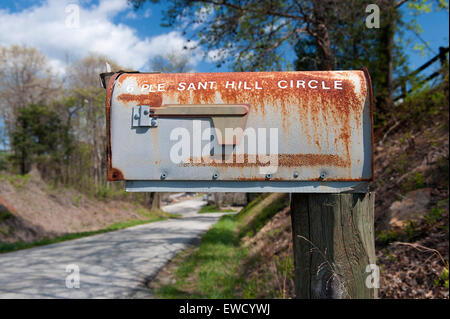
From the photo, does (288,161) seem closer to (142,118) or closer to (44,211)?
(142,118)

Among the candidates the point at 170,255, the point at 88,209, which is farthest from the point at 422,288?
the point at 88,209

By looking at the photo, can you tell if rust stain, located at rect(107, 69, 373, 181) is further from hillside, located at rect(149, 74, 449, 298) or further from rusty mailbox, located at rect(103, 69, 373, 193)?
hillside, located at rect(149, 74, 449, 298)

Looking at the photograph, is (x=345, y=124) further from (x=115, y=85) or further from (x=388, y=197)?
A: (x=388, y=197)

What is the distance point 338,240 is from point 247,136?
496mm

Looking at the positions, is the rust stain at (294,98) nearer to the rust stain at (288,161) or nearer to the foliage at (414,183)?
the rust stain at (288,161)

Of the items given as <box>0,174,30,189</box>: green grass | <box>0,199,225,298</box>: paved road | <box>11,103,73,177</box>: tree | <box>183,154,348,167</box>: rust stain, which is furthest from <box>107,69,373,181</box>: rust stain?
<box>11,103,73,177</box>: tree

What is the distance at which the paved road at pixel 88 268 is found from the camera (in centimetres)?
513

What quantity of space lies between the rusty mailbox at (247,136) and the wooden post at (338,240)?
13 cm

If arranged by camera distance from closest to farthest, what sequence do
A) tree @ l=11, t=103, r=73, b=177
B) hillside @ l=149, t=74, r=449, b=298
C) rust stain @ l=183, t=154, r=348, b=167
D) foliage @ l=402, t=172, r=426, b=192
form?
rust stain @ l=183, t=154, r=348, b=167 → hillside @ l=149, t=74, r=449, b=298 → foliage @ l=402, t=172, r=426, b=192 → tree @ l=11, t=103, r=73, b=177

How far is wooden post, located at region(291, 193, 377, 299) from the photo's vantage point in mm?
1060

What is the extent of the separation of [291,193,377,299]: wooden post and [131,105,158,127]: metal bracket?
1.82ft

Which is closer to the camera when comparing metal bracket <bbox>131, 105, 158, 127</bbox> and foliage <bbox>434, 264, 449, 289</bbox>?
metal bracket <bbox>131, 105, 158, 127</bbox>

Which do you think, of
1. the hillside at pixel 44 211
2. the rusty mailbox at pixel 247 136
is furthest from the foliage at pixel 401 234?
the hillside at pixel 44 211

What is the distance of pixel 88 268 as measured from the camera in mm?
6715
